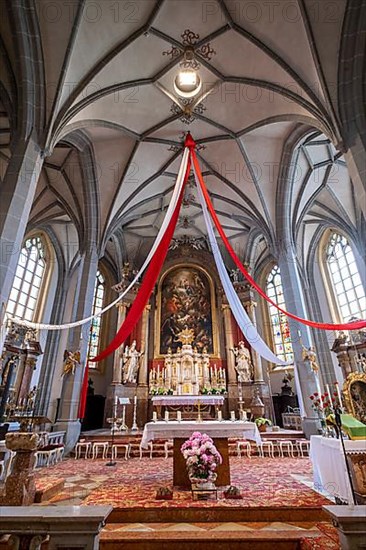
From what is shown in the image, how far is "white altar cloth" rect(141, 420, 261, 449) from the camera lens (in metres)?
5.67

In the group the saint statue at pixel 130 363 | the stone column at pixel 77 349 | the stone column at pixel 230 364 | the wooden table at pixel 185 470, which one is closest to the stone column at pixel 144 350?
the saint statue at pixel 130 363

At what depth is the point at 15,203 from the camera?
6441 millimetres

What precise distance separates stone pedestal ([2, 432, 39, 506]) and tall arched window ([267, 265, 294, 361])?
12334 mm

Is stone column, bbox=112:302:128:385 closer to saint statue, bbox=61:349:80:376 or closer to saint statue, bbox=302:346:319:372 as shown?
saint statue, bbox=61:349:80:376

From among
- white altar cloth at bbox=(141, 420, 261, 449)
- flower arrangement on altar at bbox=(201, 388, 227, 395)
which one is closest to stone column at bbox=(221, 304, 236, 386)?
flower arrangement on altar at bbox=(201, 388, 227, 395)

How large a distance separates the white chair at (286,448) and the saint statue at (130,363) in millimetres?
7280

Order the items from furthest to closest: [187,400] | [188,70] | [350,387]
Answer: [187,400]
[188,70]
[350,387]

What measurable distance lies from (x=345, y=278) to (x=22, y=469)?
13411 millimetres

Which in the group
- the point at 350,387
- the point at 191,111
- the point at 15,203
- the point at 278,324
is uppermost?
the point at 191,111

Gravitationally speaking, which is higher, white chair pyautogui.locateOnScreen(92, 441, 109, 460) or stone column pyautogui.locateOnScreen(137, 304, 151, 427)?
stone column pyautogui.locateOnScreen(137, 304, 151, 427)

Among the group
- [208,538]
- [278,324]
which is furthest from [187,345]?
[208,538]

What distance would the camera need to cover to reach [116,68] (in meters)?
8.66

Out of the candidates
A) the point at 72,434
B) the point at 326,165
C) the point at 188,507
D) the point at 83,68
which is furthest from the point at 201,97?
the point at 72,434

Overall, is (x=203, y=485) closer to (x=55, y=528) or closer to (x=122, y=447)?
(x=55, y=528)
